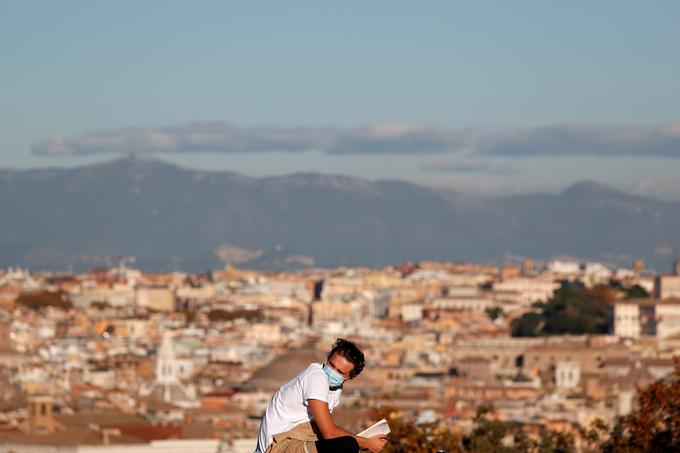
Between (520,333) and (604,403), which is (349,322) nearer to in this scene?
(520,333)

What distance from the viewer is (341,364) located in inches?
354

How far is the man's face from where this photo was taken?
897 cm

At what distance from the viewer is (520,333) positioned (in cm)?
13075

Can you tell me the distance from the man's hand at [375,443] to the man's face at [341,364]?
0.23 meters

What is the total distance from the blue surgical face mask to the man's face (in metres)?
0.01

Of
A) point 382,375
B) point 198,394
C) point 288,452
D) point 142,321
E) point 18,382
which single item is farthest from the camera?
point 142,321

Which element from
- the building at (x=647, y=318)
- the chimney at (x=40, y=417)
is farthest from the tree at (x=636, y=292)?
the chimney at (x=40, y=417)

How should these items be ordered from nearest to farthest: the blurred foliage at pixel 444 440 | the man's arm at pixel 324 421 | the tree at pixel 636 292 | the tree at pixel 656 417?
1. the man's arm at pixel 324 421
2. the tree at pixel 656 417
3. the blurred foliage at pixel 444 440
4. the tree at pixel 636 292

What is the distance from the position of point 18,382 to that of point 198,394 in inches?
524

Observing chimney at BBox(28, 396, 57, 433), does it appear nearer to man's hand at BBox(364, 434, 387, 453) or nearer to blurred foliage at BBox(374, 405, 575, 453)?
blurred foliage at BBox(374, 405, 575, 453)

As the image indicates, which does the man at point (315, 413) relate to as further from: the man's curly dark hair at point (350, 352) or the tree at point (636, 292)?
the tree at point (636, 292)

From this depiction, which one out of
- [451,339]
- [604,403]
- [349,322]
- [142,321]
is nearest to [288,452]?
[604,403]

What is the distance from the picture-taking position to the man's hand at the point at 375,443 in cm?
896

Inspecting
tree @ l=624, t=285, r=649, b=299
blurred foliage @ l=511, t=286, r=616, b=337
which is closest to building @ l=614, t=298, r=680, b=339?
blurred foliage @ l=511, t=286, r=616, b=337
